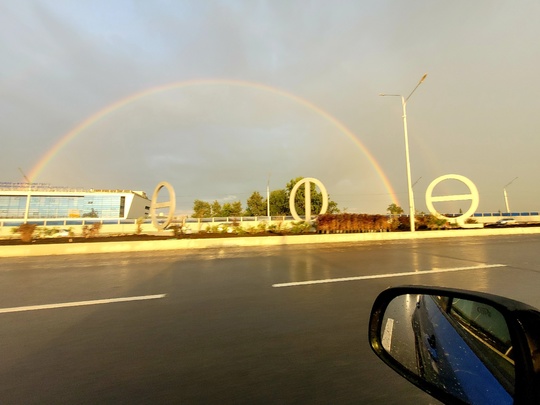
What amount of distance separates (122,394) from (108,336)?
58.4 inches

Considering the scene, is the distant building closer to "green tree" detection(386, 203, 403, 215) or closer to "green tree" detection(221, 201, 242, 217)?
"green tree" detection(221, 201, 242, 217)

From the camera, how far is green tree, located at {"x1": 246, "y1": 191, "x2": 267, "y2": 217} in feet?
231

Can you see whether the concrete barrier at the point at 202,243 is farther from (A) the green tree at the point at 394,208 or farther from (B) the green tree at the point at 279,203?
(A) the green tree at the point at 394,208

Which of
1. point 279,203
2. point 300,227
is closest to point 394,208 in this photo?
point 279,203

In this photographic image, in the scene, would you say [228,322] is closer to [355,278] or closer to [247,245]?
[355,278]

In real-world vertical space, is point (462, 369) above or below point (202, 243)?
above

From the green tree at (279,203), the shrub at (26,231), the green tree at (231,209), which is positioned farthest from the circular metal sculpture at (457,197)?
the green tree at (231,209)

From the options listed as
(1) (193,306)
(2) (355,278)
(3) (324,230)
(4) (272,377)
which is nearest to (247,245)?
(3) (324,230)

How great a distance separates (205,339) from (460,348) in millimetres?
2856

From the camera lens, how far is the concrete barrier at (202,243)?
12867 millimetres

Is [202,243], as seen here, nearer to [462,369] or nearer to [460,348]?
[460,348]

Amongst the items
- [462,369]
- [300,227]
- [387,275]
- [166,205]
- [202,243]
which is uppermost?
[166,205]

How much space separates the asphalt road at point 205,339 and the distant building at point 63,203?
3917 inches

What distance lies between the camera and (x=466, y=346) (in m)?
1.40
